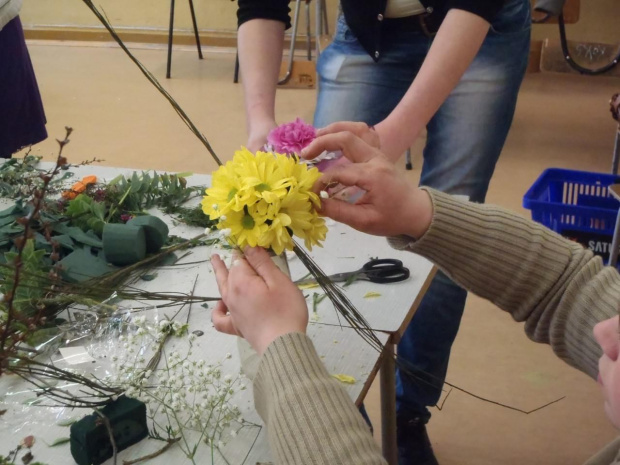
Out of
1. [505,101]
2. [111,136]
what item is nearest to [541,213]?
[505,101]

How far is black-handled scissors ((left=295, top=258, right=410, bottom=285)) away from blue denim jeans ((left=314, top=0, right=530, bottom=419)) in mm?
370

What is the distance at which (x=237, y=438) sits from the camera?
0.84 meters

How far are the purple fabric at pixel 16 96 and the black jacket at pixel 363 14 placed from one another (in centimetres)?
103

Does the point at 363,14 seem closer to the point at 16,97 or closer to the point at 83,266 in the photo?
the point at 83,266

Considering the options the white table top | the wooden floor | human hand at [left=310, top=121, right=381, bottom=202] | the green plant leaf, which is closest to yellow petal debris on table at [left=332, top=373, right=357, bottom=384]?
the white table top

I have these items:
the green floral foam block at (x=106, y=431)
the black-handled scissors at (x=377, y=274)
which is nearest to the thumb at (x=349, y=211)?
the black-handled scissors at (x=377, y=274)

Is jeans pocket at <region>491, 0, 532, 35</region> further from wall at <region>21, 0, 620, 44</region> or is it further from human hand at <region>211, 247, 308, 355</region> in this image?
wall at <region>21, 0, 620, 44</region>

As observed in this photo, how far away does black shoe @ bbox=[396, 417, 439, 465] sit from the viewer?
163 centimetres

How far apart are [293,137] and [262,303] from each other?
27 centimetres

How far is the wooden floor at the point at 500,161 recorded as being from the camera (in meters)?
1.84

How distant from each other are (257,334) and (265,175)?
0.60 ft

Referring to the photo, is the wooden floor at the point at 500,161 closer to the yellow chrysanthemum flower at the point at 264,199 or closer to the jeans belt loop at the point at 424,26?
the jeans belt loop at the point at 424,26

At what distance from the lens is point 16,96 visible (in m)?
2.18

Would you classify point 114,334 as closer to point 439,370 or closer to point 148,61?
point 439,370
